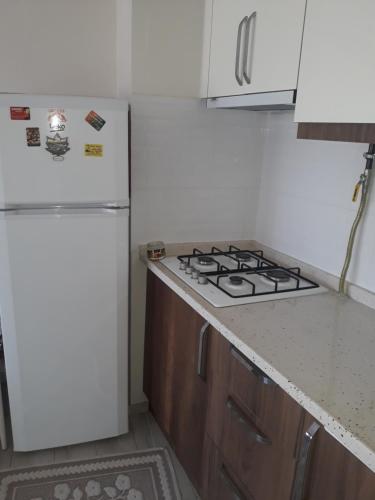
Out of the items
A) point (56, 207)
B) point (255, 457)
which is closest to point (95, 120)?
point (56, 207)

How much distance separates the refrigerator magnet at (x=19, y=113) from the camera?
5.19ft

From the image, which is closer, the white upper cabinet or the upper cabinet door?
the white upper cabinet

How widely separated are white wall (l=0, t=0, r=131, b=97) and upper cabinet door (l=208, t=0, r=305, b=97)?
0.41 m

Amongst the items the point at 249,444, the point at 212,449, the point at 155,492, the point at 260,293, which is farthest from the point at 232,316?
the point at 155,492

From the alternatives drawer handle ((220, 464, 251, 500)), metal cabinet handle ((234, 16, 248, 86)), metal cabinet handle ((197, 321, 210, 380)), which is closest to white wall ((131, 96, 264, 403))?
metal cabinet handle ((234, 16, 248, 86))

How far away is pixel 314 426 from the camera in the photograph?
1010 mm

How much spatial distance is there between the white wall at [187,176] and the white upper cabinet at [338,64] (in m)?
0.77

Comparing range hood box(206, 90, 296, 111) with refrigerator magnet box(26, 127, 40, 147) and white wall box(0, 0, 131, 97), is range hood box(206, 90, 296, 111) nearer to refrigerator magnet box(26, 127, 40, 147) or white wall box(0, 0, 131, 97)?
white wall box(0, 0, 131, 97)

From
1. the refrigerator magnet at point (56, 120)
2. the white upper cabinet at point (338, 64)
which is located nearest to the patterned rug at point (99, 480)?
the refrigerator magnet at point (56, 120)

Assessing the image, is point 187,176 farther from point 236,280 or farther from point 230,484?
point 230,484

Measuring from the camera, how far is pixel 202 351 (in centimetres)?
154

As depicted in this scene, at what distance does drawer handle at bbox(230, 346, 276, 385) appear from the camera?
3.88 ft

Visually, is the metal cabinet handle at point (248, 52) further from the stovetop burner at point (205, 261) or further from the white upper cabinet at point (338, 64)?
the stovetop burner at point (205, 261)

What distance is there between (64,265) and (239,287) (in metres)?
0.73
